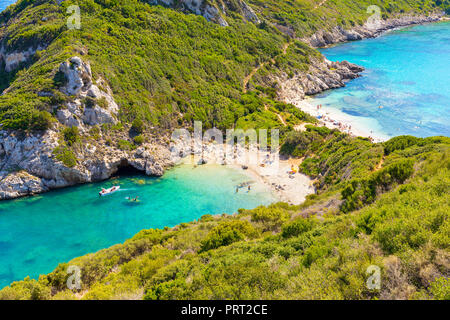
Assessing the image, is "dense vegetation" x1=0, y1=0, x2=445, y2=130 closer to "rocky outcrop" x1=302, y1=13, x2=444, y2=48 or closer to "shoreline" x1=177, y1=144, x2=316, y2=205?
"shoreline" x1=177, y1=144, x2=316, y2=205

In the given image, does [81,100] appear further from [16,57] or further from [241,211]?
[241,211]

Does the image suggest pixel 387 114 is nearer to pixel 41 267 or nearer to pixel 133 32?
pixel 133 32

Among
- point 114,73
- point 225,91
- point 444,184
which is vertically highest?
point 114,73

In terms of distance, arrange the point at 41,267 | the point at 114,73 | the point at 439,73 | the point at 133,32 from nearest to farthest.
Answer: the point at 41,267
the point at 114,73
the point at 133,32
the point at 439,73

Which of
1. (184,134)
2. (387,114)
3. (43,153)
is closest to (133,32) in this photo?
(184,134)

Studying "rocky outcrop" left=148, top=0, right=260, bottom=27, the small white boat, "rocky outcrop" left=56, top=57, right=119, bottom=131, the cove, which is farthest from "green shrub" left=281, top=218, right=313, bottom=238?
"rocky outcrop" left=148, top=0, right=260, bottom=27

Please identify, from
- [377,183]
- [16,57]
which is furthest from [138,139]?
[377,183]

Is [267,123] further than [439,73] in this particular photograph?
No

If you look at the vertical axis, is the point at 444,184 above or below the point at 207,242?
above
